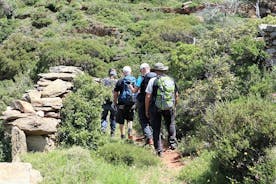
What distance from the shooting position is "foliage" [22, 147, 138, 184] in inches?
243

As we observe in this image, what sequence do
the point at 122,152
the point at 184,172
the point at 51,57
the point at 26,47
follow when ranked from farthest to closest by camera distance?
1. the point at 26,47
2. the point at 51,57
3. the point at 122,152
4. the point at 184,172

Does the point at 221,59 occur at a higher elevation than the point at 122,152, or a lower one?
higher

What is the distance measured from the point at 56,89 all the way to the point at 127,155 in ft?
7.59

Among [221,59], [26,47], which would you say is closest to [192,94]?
[221,59]

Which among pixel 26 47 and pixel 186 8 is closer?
pixel 26 47

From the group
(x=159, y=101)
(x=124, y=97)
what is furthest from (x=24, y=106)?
(x=159, y=101)

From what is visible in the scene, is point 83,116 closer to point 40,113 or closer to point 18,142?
point 40,113

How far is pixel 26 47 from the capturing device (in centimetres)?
2650

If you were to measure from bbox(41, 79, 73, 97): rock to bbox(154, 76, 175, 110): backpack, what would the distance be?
6.02ft

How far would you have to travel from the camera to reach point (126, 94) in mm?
9094

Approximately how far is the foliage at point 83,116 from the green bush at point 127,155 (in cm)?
60

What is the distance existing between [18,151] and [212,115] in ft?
10.1

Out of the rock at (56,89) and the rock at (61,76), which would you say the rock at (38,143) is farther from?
the rock at (61,76)

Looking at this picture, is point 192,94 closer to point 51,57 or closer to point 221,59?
point 221,59
